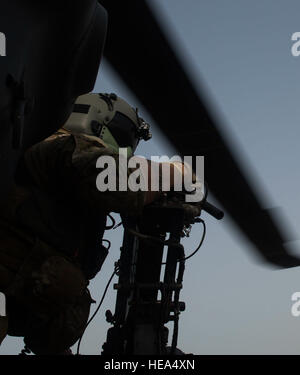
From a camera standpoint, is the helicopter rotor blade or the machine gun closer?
the helicopter rotor blade

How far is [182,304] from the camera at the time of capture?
11.1 feet

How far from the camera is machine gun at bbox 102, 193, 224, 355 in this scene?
3283 millimetres

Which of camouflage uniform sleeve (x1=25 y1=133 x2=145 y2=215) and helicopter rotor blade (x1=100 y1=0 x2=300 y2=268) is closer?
helicopter rotor blade (x1=100 y1=0 x2=300 y2=268)

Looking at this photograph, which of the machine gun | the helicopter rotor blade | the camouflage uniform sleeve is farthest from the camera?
the machine gun

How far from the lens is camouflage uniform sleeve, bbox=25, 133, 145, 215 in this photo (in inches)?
110

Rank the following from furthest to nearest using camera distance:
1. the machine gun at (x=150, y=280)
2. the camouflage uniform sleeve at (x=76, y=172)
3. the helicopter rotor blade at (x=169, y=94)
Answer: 1. the machine gun at (x=150, y=280)
2. the camouflage uniform sleeve at (x=76, y=172)
3. the helicopter rotor blade at (x=169, y=94)

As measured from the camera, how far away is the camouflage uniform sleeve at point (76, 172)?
9.21 feet

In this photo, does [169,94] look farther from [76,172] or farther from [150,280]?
[150,280]

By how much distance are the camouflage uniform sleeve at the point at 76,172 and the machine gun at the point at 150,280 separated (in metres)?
0.55

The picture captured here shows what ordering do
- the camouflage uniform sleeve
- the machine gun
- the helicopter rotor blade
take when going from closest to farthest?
the helicopter rotor blade
the camouflage uniform sleeve
the machine gun

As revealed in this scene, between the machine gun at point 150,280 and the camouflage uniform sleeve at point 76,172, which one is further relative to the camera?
the machine gun at point 150,280

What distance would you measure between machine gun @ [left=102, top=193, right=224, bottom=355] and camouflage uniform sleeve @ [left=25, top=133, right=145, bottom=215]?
1.81 feet

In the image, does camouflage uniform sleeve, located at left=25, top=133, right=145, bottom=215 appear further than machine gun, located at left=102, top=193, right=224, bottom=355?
No
